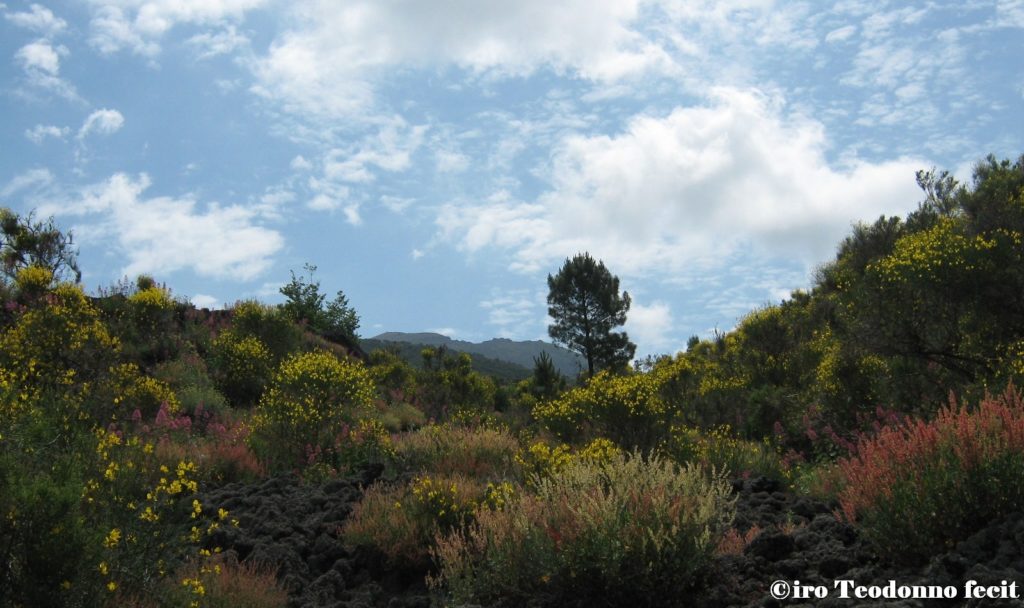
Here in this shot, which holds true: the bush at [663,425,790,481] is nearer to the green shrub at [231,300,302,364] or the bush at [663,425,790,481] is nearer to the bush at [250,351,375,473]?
the bush at [250,351,375,473]

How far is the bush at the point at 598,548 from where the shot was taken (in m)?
4.70

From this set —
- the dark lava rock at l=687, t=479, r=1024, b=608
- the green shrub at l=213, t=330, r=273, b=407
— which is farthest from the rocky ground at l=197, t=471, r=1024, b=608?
the green shrub at l=213, t=330, r=273, b=407

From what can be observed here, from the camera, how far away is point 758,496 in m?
7.91

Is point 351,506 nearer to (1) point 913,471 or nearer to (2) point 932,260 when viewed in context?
(1) point 913,471

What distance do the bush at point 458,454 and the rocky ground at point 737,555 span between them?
31.8 inches

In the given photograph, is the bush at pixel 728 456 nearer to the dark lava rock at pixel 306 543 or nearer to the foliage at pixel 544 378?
the dark lava rock at pixel 306 543

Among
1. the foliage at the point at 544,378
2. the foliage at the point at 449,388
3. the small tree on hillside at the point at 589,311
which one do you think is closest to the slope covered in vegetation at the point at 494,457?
the foliage at the point at 449,388

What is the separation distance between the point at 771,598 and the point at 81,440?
464cm

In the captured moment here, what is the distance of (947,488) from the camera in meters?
4.56

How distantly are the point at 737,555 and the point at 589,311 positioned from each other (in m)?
37.4

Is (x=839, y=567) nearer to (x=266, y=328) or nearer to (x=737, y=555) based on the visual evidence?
(x=737, y=555)

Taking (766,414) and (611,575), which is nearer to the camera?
(611,575)

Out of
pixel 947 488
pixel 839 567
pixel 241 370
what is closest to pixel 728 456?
pixel 839 567

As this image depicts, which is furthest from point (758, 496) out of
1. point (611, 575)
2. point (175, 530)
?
point (175, 530)
